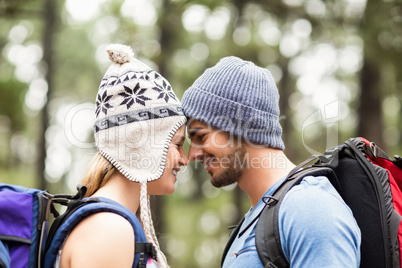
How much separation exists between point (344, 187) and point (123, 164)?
3.93ft

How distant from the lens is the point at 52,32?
444 inches

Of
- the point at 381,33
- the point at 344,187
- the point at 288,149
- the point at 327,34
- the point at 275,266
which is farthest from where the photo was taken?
the point at 288,149

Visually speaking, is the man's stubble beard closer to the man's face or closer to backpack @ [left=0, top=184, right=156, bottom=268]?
the man's face

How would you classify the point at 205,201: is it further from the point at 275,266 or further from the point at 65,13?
the point at 275,266

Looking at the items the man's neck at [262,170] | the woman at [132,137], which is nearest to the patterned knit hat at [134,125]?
the woman at [132,137]

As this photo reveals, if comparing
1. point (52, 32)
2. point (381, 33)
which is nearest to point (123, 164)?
point (381, 33)

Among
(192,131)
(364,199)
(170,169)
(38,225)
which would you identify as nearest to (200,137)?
(192,131)

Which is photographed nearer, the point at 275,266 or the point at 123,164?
the point at 275,266

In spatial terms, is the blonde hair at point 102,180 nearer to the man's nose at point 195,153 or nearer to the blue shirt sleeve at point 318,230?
the man's nose at point 195,153

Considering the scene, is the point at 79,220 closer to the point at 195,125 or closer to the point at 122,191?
the point at 122,191

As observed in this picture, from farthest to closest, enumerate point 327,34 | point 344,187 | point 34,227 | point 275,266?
point 327,34, point 344,187, point 275,266, point 34,227

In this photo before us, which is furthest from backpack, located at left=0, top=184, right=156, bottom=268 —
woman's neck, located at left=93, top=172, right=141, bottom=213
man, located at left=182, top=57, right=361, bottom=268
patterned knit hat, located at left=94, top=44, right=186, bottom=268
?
man, located at left=182, top=57, right=361, bottom=268

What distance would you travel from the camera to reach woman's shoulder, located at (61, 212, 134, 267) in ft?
7.14

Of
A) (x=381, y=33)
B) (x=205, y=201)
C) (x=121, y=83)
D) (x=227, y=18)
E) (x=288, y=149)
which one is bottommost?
(x=205, y=201)
